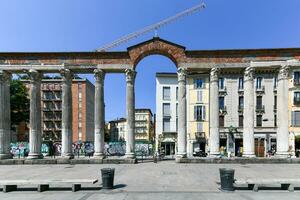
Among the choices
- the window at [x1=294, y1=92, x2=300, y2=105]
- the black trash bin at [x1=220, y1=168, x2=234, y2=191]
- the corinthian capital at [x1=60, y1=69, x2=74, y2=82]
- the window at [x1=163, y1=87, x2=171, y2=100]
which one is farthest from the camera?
the window at [x1=163, y1=87, x2=171, y2=100]

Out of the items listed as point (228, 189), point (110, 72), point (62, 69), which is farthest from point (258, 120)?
point (228, 189)

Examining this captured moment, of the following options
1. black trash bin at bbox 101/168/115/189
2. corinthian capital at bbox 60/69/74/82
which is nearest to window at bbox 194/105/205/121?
corinthian capital at bbox 60/69/74/82

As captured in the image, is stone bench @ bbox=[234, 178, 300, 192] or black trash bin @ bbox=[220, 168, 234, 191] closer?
stone bench @ bbox=[234, 178, 300, 192]

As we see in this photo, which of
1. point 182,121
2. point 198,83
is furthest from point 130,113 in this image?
point 198,83

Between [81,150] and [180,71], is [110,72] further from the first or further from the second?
[81,150]

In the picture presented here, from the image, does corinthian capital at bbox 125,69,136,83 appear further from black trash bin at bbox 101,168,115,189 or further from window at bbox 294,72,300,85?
window at bbox 294,72,300,85

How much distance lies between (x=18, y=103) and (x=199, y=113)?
37.1 meters

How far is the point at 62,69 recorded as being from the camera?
27062 millimetres

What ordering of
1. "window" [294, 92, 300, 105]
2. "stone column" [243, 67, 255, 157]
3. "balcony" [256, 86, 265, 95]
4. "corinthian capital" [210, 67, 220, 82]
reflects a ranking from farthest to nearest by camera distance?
1. "balcony" [256, 86, 265, 95]
2. "window" [294, 92, 300, 105]
3. "corinthian capital" [210, 67, 220, 82]
4. "stone column" [243, 67, 255, 157]

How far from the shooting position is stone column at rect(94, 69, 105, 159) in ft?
86.6

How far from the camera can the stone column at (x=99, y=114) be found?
26.4 meters

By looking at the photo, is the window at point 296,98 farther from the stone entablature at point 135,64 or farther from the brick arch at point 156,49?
the brick arch at point 156,49

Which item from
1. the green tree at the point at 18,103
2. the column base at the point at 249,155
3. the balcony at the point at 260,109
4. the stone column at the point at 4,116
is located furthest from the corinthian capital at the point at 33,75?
the balcony at the point at 260,109

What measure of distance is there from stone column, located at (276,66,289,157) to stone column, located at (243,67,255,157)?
2.57 meters
